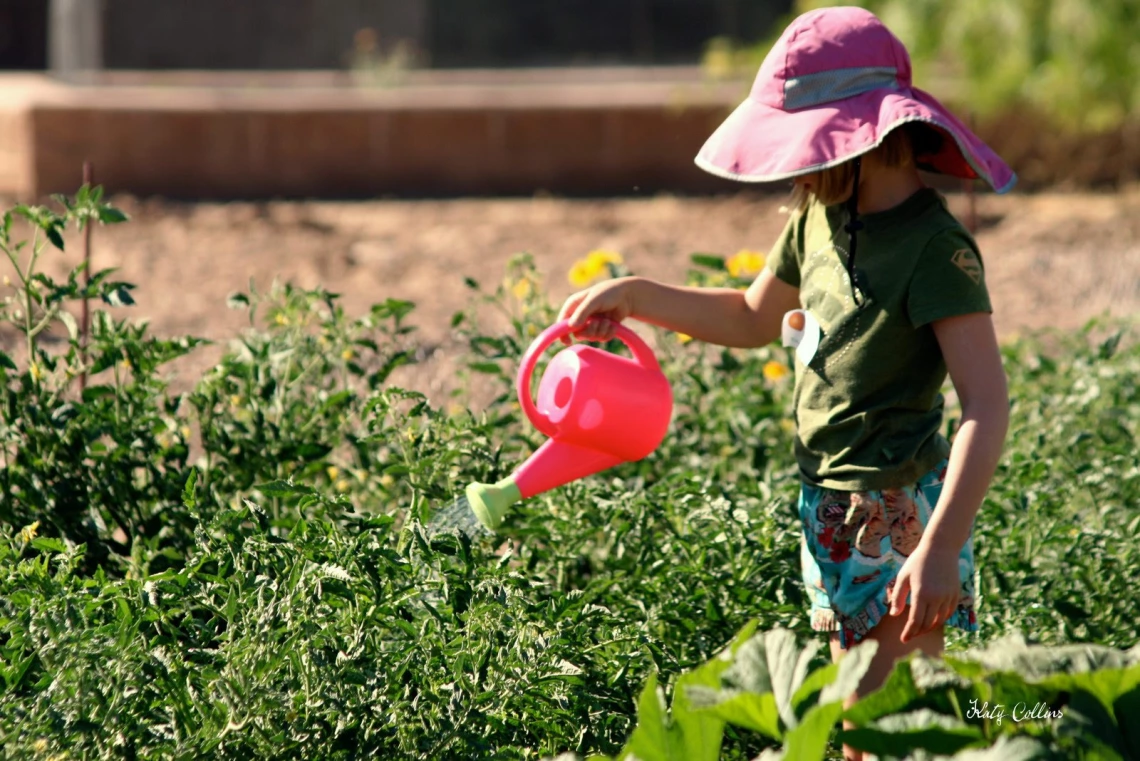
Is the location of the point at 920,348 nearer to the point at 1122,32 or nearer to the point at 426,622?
the point at 426,622

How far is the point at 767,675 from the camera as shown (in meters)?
1.59

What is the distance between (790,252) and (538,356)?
43 centimetres

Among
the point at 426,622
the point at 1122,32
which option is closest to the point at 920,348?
the point at 426,622

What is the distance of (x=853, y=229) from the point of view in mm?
2012

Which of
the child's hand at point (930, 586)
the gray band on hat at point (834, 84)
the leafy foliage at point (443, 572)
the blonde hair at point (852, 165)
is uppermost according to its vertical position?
the gray band on hat at point (834, 84)

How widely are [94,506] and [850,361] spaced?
1270 mm

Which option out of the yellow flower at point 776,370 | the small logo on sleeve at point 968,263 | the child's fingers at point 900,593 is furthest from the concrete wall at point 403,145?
the child's fingers at point 900,593

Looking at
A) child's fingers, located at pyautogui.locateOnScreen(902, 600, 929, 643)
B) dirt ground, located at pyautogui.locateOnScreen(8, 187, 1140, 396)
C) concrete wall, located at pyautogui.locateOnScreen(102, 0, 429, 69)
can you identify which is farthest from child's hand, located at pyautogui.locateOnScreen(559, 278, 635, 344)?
concrete wall, located at pyautogui.locateOnScreen(102, 0, 429, 69)

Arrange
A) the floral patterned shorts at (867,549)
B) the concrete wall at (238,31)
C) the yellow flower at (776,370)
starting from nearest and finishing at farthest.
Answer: the floral patterned shorts at (867,549), the yellow flower at (776,370), the concrete wall at (238,31)

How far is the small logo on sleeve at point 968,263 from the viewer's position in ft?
6.31

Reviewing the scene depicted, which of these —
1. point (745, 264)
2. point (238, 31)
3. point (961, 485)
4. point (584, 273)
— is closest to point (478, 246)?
point (584, 273)

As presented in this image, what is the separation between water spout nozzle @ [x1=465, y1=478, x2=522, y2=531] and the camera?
6.84 ft

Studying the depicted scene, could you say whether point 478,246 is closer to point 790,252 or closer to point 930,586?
point 790,252

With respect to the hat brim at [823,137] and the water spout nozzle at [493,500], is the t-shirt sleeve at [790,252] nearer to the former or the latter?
the hat brim at [823,137]
